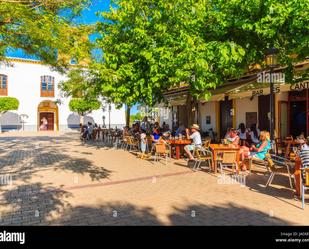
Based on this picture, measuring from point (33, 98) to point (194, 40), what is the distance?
3360 centimetres

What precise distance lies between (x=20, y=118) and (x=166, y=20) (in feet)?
106

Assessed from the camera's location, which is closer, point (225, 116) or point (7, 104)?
point (225, 116)

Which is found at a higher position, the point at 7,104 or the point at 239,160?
the point at 7,104

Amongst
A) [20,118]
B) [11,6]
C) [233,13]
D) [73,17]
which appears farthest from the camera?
[20,118]

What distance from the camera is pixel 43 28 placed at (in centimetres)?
598

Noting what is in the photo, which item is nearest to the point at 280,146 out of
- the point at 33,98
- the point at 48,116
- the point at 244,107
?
the point at 244,107

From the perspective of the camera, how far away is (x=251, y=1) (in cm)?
776

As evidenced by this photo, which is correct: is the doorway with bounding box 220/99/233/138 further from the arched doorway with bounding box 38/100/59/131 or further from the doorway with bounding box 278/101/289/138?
the arched doorway with bounding box 38/100/59/131

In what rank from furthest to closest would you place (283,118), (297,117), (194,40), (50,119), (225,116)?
1. (50,119)
2. (225,116)
3. (283,118)
4. (297,117)
5. (194,40)

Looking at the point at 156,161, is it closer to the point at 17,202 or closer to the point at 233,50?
the point at 233,50

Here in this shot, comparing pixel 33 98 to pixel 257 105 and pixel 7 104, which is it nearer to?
pixel 7 104

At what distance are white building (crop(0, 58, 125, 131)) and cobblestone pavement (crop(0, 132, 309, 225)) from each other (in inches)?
1197

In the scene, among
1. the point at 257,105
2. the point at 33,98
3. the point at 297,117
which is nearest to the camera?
the point at 297,117
